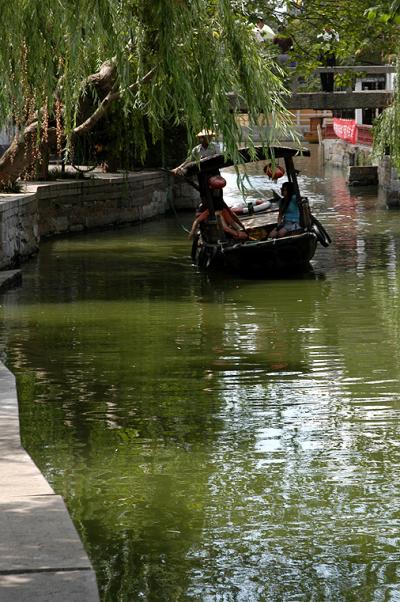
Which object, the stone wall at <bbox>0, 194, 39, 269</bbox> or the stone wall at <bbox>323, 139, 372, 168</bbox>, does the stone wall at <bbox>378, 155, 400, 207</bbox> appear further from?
the stone wall at <bbox>0, 194, 39, 269</bbox>

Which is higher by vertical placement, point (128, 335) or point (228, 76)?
Result: point (228, 76)

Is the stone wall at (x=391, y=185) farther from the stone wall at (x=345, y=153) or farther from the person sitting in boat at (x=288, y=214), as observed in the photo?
the person sitting in boat at (x=288, y=214)

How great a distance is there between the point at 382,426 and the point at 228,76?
136 inches

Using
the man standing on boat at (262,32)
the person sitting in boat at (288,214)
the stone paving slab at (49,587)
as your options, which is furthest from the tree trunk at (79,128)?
the stone paving slab at (49,587)

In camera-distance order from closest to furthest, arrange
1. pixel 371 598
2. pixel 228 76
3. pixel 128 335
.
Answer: pixel 371 598, pixel 228 76, pixel 128 335

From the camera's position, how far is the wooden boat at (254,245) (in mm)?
18344

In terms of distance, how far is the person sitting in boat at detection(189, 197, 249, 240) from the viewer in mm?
19078

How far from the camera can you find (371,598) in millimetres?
5715

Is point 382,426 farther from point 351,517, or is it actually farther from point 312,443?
point 351,517

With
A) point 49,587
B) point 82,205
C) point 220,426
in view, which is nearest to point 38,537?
point 49,587

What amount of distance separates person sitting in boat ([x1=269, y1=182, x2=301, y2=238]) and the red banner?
25517 millimetres

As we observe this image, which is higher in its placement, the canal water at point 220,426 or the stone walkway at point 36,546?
the stone walkway at point 36,546

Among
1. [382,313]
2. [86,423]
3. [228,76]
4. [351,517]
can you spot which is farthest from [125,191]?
[351,517]

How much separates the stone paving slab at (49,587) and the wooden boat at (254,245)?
13.1 metres
